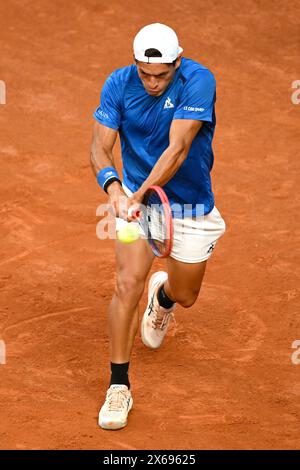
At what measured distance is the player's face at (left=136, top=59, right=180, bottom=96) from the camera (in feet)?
23.6

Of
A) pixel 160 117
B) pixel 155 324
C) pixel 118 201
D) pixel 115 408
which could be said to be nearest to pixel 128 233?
pixel 118 201

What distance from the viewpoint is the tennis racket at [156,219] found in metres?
6.99

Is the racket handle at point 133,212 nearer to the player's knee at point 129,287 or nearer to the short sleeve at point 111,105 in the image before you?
the player's knee at point 129,287

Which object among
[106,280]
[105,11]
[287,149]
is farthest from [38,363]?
[105,11]

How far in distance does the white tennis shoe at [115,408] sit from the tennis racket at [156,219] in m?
0.97

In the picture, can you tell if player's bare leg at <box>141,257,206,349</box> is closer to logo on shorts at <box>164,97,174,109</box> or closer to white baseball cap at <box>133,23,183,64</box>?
logo on shorts at <box>164,97,174,109</box>

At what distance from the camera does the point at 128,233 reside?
7.27 metres

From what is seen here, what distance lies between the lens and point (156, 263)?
9.70 metres

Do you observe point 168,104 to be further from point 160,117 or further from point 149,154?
point 149,154

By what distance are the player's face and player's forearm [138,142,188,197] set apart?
426 millimetres

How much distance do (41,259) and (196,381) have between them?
224 cm

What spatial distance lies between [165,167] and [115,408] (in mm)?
1637

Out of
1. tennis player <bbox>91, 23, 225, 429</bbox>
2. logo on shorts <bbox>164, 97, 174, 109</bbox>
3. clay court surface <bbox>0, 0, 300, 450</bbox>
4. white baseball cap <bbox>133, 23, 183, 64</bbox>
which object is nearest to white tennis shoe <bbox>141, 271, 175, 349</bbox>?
clay court surface <bbox>0, 0, 300, 450</bbox>

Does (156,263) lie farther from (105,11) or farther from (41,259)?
(105,11)
